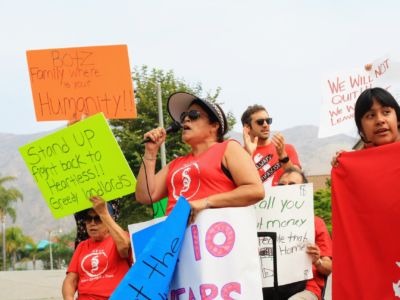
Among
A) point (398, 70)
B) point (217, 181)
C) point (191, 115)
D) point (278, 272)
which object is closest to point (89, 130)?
point (191, 115)

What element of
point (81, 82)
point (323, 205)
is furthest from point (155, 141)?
point (323, 205)

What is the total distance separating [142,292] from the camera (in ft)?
11.8

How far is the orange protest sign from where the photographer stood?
5.71 meters

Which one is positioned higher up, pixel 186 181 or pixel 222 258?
pixel 186 181

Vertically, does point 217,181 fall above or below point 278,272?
above

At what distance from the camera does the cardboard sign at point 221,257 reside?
3586mm

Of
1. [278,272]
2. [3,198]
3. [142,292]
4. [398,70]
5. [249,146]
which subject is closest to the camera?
[142,292]

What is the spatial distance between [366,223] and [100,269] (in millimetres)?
1977

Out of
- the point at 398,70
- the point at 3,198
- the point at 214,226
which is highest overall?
the point at 398,70

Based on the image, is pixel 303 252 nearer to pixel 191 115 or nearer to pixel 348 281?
pixel 348 281

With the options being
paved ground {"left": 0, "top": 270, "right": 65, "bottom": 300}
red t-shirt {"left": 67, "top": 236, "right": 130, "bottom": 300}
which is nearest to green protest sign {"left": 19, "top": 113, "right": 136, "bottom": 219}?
red t-shirt {"left": 67, "top": 236, "right": 130, "bottom": 300}

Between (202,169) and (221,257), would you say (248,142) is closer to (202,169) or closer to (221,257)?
(202,169)

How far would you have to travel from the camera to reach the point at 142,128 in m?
25.9

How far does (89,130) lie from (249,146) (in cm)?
119
